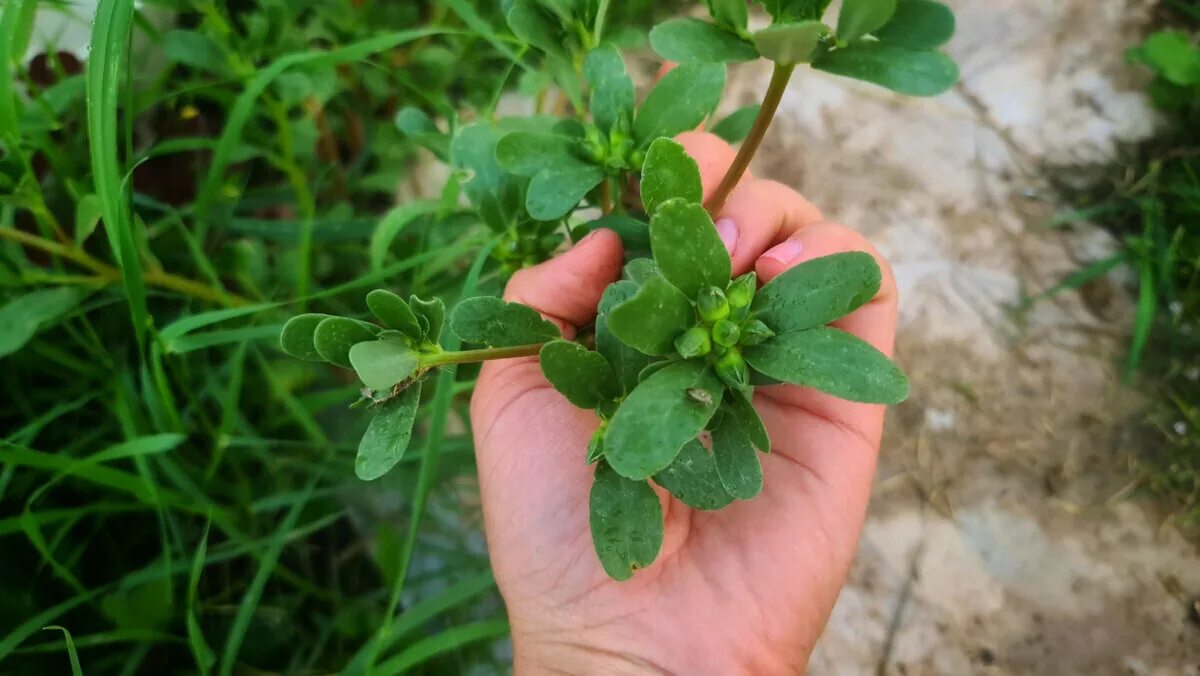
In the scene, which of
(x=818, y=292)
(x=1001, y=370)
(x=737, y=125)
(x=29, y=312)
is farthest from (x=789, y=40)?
(x=1001, y=370)

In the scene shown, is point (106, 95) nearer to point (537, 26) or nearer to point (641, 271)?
point (537, 26)

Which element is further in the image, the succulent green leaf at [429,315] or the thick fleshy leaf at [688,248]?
the succulent green leaf at [429,315]

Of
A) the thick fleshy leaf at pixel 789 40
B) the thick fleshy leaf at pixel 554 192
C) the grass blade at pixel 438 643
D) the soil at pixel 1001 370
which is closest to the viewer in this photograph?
the thick fleshy leaf at pixel 789 40

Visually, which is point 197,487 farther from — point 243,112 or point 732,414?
point 732,414

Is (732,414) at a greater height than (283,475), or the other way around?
(732,414)

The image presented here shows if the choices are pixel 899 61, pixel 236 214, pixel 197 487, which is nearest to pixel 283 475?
pixel 197 487

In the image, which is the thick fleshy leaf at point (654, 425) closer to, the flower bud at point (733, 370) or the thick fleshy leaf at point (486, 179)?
the flower bud at point (733, 370)

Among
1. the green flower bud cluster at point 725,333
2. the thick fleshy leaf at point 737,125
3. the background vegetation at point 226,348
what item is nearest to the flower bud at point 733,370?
the green flower bud cluster at point 725,333

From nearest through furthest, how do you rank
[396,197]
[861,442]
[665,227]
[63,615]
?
[665,227] → [861,442] → [63,615] → [396,197]
